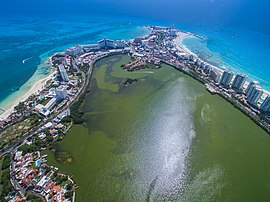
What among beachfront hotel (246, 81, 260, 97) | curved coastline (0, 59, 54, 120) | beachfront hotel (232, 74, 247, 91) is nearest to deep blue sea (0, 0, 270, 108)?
curved coastline (0, 59, 54, 120)

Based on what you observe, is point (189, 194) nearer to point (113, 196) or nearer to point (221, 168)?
point (221, 168)

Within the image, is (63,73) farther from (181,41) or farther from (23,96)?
(181,41)

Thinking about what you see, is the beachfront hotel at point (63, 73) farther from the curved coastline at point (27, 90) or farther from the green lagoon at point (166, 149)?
the green lagoon at point (166, 149)

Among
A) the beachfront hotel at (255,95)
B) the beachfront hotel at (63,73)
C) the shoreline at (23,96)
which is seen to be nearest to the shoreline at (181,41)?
the beachfront hotel at (255,95)

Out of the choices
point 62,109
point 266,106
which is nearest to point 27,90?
point 62,109

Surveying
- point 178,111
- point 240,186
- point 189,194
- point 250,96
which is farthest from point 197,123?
point 250,96

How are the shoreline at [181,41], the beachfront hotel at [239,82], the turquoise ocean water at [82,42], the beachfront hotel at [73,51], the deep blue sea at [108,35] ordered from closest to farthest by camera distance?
the beachfront hotel at [239,82] < the turquoise ocean water at [82,42] < the deep blue sea at [108,35] < the beachfront hotel at [73,51] < the shoreline at [181,41]

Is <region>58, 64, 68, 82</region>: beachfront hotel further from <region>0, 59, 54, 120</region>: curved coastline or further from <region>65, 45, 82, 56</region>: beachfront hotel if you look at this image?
<region>65, 45, 82, 56</region>: beachfront hotel
